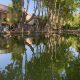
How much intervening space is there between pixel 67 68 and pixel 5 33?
22.4 meters

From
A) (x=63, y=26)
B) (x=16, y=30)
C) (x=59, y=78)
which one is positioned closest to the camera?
(x=59, y=78)

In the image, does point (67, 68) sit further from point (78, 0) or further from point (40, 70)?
point (78, 0)

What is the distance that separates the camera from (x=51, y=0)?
43.6 metres

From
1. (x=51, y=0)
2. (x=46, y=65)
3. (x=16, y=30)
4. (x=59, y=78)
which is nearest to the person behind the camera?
(x=59, y=78)

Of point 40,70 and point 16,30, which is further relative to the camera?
point 16,30

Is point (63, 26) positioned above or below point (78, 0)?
below

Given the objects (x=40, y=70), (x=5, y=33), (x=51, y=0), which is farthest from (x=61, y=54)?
(x=51, y=0)

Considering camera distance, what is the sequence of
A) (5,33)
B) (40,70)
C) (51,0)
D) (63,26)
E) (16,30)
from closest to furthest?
(40,70) → (5,33) → (16,30) → (51,0) → (63,26)

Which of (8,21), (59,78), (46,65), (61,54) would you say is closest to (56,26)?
(8,21)

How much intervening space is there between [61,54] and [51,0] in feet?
87.9

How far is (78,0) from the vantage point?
151 feet

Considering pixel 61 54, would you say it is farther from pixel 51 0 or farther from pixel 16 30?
pixel 51 0

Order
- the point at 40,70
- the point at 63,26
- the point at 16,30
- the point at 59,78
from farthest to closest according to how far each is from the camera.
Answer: the point at 63,26
the point at 16,30
the point at 40,70
the point at 59,78

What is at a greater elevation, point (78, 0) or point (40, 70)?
point (78, 0)
